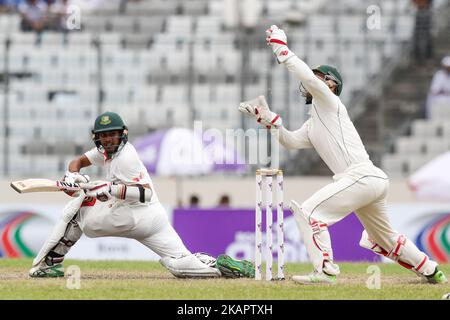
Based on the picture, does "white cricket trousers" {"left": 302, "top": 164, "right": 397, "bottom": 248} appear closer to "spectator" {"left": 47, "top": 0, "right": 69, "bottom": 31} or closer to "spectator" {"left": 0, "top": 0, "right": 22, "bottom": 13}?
"spectator" {"left": 47, "top": 0, "right": 69, "bottom": 31}

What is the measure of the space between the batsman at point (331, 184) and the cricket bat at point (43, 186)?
179 cm

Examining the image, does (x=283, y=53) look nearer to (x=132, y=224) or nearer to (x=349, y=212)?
(x=349, y=212)

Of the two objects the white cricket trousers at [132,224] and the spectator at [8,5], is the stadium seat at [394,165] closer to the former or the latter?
the spectator at [8,5]

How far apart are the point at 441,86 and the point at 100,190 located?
1290 centimetres

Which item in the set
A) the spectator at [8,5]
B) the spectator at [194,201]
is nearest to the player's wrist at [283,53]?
the spectator at [194,201]

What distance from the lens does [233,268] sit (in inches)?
455

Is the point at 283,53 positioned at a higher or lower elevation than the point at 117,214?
higher

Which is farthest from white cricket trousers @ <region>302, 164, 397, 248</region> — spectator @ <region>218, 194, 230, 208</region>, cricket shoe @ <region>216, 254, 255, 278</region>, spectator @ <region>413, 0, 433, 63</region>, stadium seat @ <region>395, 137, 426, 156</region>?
spectator @ <region>413, 0, 433, 63</region>

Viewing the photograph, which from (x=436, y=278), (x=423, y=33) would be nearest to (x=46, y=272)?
(x=436, y=278)

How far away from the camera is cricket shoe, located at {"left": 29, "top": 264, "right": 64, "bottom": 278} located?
11.5 m

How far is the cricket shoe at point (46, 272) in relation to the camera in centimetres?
1155

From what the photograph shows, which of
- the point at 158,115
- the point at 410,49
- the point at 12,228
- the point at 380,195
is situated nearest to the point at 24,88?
the point at 158,115

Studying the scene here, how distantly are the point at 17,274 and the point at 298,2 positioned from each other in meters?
15.3

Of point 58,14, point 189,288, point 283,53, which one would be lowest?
point 189,288
